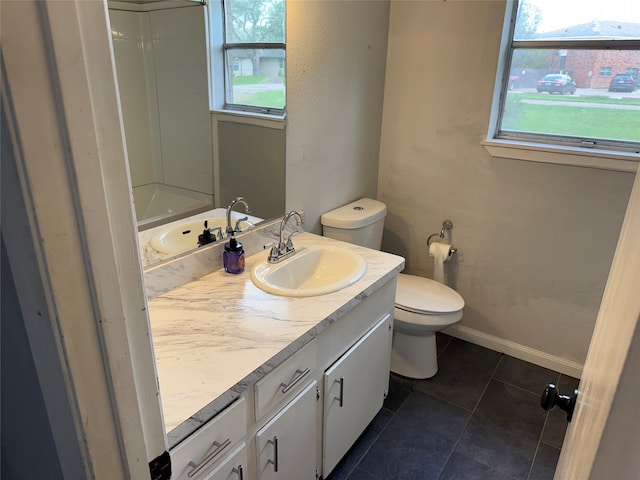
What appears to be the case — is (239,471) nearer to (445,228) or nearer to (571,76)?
Result: (445,228)

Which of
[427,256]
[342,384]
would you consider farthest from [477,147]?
[342,384]

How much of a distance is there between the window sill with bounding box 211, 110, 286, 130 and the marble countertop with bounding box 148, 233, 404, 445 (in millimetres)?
551

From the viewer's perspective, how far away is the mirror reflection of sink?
1542 mm

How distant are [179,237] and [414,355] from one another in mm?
1374

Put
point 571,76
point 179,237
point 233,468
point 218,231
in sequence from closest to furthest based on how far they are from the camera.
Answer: point 233,468
point 179,237
point 218,231
point 571,76

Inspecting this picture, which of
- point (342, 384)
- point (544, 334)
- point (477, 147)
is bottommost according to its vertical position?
point (544, 334)

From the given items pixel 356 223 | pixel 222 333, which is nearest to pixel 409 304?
pixel 356 223

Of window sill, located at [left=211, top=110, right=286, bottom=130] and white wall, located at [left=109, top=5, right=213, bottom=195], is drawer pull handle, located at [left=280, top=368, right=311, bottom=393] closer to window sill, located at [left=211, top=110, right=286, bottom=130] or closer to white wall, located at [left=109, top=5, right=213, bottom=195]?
white wall, located at [left=109, top=5, right=213, bottom=195]

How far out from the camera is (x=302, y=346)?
137cm

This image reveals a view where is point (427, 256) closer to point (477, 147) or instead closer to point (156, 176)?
point (477, 147)

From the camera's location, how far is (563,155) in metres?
→ 2.14

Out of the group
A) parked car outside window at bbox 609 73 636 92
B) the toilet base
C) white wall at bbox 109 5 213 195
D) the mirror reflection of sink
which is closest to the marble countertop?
the mirror reflection of sink

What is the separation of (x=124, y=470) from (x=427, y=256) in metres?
2.27

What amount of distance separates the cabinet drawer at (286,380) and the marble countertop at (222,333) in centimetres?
4
